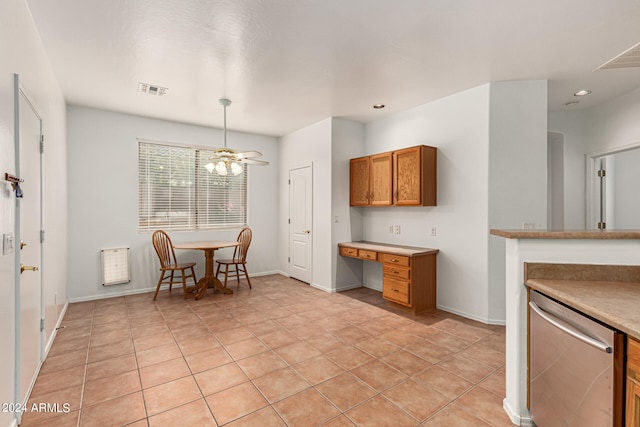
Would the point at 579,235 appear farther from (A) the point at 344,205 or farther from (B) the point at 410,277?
(A) the point at 344,205

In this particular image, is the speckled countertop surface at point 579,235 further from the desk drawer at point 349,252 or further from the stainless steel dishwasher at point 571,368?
the desk drawer at point 349,252

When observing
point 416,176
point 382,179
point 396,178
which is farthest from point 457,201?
point 382,179

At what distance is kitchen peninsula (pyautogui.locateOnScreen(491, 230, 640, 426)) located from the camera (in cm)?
170

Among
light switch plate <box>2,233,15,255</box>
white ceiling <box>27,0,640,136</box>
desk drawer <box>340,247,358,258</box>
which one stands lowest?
desk drawer <box>340,247,358,258</box>

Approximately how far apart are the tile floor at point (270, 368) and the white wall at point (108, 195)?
67cm

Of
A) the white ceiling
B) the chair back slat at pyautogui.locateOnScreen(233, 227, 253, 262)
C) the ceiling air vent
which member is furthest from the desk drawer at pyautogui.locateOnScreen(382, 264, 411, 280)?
the ceiling air vent

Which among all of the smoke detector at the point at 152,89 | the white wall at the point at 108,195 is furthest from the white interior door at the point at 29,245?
the white wall at the point at 108,195

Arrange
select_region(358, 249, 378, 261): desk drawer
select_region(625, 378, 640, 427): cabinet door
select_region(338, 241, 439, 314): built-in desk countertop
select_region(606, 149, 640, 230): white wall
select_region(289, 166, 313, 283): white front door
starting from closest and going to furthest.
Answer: select_region(625, 378, 640, 427): cabinet door → select_region(338, 241, 439, 314): built-in desk countertop → select_region(606, 149, 640, 230): white wall → select_region(358, 249, 378, 261): desk drawer → select_region(289, 166, 313, 283): white front door

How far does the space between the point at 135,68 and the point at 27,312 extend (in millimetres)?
2449

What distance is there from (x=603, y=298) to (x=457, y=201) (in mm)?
2522

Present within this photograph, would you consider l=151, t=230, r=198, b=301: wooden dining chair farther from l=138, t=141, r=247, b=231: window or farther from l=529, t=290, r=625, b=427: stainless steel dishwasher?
l=529, t=290, r=625, b=427: stainless steel dishwasher

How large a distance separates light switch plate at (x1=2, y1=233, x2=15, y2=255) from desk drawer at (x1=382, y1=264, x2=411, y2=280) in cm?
356

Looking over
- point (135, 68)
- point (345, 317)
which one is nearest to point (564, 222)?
point (345, 317)

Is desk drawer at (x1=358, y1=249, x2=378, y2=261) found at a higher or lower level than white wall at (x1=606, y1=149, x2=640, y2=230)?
lower
